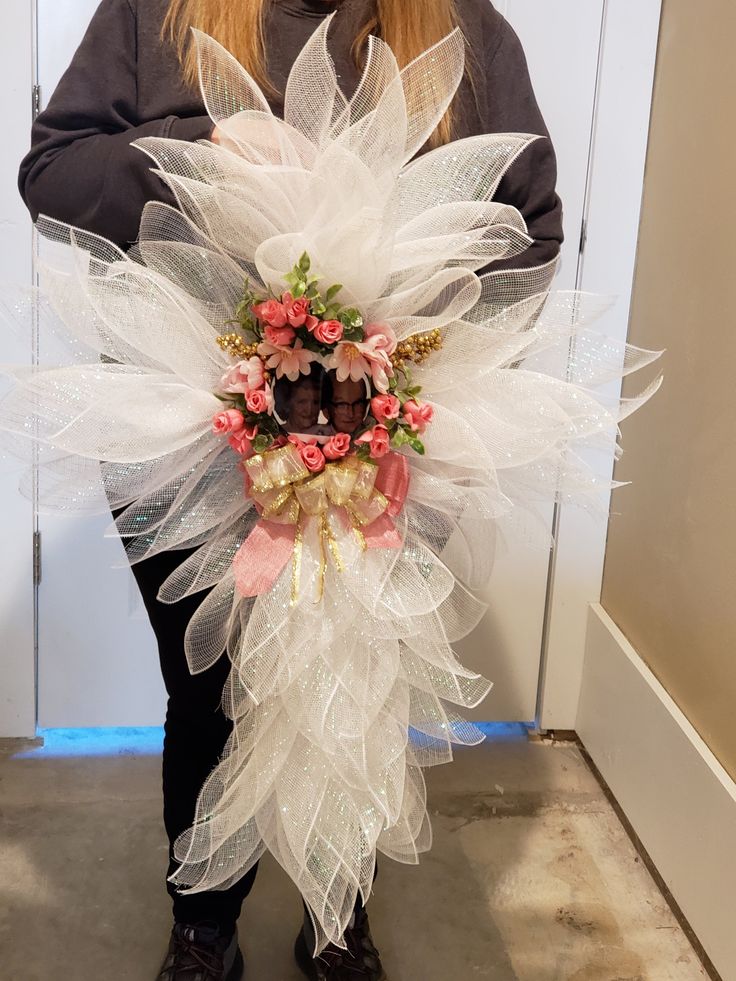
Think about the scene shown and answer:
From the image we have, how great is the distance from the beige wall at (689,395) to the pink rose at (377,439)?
2.29 feet

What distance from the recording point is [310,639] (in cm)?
87

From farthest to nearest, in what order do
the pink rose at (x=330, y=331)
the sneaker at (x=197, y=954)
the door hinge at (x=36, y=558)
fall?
the door hinge at (x=36, y=558) → the sneaker at (x=197, y=954) → the pink rose at (x=330, y=331)

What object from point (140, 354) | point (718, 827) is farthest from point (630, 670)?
point (140, 354)

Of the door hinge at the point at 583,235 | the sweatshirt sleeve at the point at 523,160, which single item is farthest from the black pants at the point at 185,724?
the door hinge at the point at 583,235

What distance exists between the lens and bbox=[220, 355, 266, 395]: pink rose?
82 centimetres

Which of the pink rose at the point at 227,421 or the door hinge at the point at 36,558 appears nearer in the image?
the pink rose at the point at 227,421

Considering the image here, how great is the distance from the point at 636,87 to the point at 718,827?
49.5 inches

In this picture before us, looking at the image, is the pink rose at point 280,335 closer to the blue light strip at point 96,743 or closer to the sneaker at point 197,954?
the sneaker at point 197,954

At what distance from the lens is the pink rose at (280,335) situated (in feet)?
2.64

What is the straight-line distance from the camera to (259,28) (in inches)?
36.9

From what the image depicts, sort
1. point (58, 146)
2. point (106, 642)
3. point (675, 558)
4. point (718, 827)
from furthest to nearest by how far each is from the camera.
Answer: point (106, 642), point (675, 558), point (718, 827), point (58, 146)

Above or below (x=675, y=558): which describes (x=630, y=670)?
below

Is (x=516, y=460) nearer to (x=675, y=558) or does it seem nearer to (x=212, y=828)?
(x=212, y=828)

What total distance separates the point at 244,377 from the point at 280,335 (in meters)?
0.06
